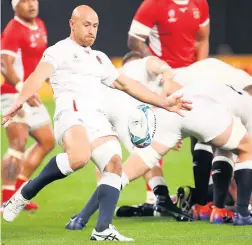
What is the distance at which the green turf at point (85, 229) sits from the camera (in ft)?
23.5

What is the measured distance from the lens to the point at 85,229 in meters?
7.88

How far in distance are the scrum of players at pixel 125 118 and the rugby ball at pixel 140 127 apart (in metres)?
0.14

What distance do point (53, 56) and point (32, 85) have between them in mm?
328

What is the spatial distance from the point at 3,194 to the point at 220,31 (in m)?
12.9

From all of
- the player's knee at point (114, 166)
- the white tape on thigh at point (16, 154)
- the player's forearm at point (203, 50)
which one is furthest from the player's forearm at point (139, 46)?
the player's knee at point (114, 166)

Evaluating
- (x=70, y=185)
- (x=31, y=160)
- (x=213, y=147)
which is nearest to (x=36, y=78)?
(x=213, y=147)

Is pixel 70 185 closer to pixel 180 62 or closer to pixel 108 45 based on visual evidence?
pixel 180 62

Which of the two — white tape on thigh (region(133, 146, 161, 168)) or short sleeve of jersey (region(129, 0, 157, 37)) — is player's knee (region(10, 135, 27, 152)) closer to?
short sleeve of jersey (region(129, 0, 157, 37))

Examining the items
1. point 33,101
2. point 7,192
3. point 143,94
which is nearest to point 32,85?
point 143,94

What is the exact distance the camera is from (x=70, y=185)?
1114 centimetres

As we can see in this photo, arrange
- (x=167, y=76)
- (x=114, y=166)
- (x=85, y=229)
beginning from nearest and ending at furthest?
(x=114, y=166) < (x=85, y=229) < (x=167, y=76)

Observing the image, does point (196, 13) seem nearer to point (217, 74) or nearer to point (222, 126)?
point (217, 74)

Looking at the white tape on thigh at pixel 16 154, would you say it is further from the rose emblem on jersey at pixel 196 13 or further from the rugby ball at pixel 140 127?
the rugby ball at pixel 140 127

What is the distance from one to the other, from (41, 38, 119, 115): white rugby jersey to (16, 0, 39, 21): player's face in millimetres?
2382
